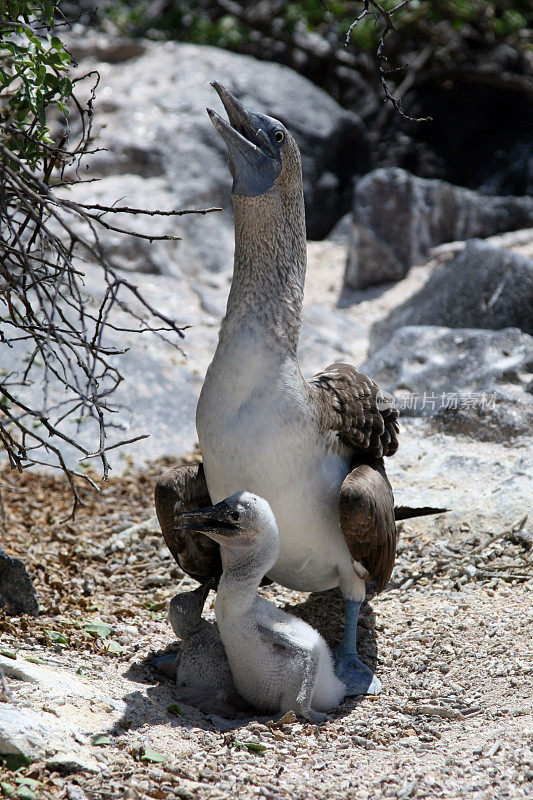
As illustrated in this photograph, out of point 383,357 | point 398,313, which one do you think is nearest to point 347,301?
point 398,313

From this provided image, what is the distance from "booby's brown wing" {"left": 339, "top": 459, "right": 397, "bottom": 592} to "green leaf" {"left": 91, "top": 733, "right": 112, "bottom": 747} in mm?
1456

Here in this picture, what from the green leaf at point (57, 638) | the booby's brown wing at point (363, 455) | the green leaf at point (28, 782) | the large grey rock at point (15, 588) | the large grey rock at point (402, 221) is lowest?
the green leaf at point (57, 638)

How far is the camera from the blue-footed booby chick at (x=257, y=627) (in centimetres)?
390

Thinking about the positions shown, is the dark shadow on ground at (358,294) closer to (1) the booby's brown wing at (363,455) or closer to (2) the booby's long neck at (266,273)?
(1) the booby's brown wing at (363,455)

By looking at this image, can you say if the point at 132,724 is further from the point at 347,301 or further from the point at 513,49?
the point at 513,49

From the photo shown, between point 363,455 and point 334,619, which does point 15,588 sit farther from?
point 363,455

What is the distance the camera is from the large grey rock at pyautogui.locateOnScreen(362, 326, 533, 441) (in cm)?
683

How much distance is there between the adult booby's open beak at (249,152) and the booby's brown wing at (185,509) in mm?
1480

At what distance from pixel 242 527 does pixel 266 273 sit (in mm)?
1220

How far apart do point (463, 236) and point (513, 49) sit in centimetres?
402

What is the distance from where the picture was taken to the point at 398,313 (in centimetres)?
977

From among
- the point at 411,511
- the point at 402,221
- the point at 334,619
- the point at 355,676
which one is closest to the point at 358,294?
the point at 402,221

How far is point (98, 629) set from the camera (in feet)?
15.0

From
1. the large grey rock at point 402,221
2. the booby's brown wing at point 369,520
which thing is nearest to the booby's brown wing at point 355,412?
the booby's brown wing at point 369,520
